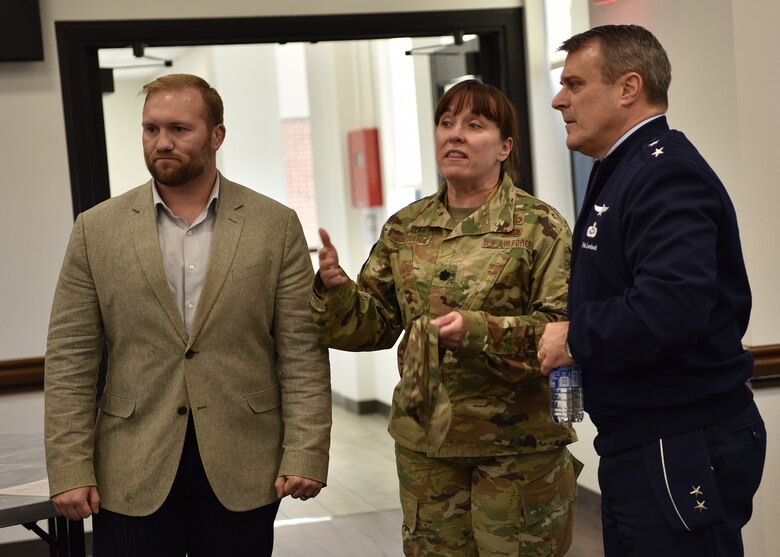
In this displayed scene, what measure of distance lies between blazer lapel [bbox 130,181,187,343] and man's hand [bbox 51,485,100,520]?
382mm

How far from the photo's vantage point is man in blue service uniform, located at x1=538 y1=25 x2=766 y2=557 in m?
1.75

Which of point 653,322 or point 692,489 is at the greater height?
point 653,322

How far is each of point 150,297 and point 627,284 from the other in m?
1.00

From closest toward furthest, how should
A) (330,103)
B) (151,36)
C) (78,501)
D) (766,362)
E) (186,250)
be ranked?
(78,501), (186,250), (766,362), (151,36), (330,103)

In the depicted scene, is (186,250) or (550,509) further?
(550,509)

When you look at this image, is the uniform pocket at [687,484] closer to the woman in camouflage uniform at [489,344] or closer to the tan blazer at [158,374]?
the woman in camouflage uniform at [489,344]

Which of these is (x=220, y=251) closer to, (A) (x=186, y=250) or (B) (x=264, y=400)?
(A) (x=186, y=250)

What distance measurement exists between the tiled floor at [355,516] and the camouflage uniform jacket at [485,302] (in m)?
1.81

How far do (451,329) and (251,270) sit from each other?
18.2 inches

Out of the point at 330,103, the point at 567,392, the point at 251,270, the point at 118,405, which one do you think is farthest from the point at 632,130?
the point at 330,103

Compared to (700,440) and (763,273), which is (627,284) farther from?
(763,273)

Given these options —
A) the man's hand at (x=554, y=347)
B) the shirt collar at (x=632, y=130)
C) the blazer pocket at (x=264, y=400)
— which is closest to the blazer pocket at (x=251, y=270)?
the blazer pocket at (x=264, y=400)

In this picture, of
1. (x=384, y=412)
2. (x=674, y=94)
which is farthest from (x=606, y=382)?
(x=384, y=412)

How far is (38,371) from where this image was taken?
4062 mm
